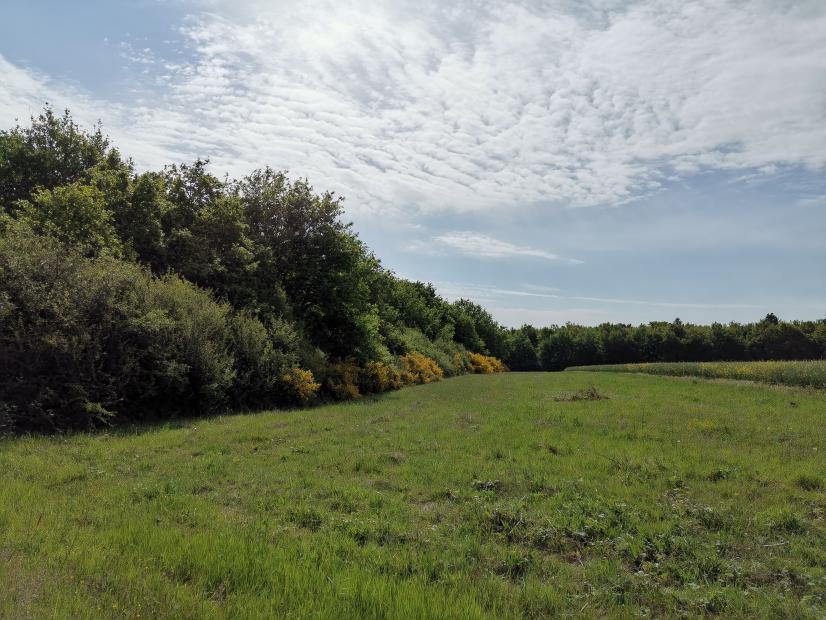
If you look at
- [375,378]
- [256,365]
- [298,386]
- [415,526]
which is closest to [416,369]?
[375,378]

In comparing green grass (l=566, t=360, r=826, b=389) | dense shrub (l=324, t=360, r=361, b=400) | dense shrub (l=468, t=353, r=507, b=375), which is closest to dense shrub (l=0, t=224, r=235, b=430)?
dense shrub (l=324, t=360, r=361, b=400)

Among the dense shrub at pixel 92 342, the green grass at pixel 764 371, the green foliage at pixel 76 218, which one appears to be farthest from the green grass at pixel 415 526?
the green grass at pixel 764 371

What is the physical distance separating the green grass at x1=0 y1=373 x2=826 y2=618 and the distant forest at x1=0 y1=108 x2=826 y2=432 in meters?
3.14

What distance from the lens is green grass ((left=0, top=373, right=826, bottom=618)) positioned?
15.0 ft

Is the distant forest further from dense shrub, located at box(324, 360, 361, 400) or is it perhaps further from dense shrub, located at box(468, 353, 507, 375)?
dense shrub, located at box(468, 353, 507, 375)

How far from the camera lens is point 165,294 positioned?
18.3 metres

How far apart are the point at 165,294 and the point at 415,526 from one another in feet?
51.1

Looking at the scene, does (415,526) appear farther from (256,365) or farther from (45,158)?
(45,158)

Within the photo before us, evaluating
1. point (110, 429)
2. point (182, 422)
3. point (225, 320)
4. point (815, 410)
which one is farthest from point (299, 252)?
point (815, 410)

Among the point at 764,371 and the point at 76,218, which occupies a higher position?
the point at 76,218

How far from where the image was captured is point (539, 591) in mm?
4875

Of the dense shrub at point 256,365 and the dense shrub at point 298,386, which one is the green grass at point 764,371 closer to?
the dense shrub at point 298,386

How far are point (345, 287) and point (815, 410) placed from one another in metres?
23.6

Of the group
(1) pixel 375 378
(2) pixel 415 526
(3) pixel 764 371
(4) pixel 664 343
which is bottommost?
(1) pixel 375 378
